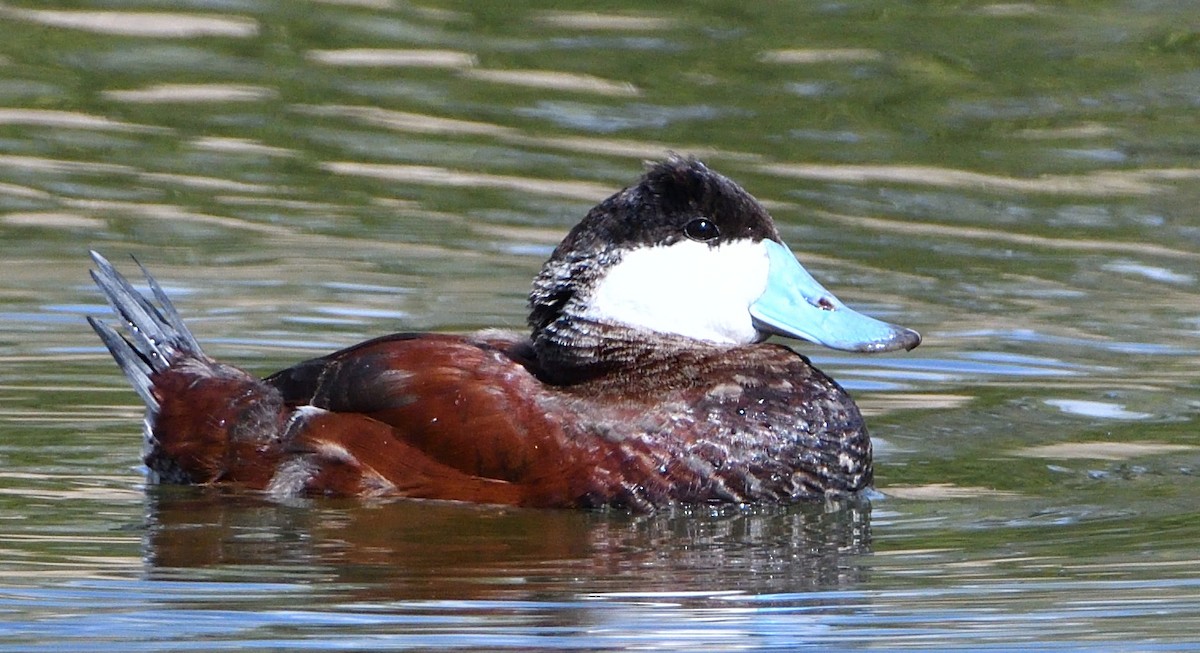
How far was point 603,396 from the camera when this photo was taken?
17.9 ft

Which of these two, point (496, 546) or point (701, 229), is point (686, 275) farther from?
point (496, 546)

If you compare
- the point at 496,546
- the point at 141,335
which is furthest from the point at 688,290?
the point at 141,335

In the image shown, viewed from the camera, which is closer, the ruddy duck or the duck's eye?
the ruddy duck

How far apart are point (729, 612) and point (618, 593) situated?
27cm

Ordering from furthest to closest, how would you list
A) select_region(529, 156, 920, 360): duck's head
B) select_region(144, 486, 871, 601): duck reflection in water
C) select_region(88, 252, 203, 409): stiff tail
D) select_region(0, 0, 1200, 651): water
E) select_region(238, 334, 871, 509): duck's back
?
select_region(88, 252, 203, 409): stiff tail
select_region(529, 156, 920, 360): duck's head
select_region(238, 334, 871, 509): duck's back
select_region(144, 486, 871, 601): duck reflection in water
select_region(0, 0, 1200, 651): water

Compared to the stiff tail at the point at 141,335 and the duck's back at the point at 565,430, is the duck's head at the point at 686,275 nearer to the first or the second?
the duck's back at the point at 565,430

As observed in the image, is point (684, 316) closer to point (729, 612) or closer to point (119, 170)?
point (729, 612)

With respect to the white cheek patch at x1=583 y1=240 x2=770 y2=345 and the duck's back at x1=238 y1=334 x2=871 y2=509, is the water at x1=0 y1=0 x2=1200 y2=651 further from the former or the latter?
the white cheek patch at x1=583 y1=240 x2=770 y2=345

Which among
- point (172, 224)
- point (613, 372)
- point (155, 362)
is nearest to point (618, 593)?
point (613, 372)


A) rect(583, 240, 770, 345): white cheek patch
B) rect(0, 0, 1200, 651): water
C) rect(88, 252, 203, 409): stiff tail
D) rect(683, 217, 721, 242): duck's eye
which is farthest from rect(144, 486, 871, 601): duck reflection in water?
rect(683, 217, 721, 242): duck's eye

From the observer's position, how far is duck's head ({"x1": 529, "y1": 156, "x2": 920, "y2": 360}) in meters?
5.59

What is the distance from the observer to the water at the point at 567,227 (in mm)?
4352

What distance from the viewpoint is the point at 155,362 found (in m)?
5.98

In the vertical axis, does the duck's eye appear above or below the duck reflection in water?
above
